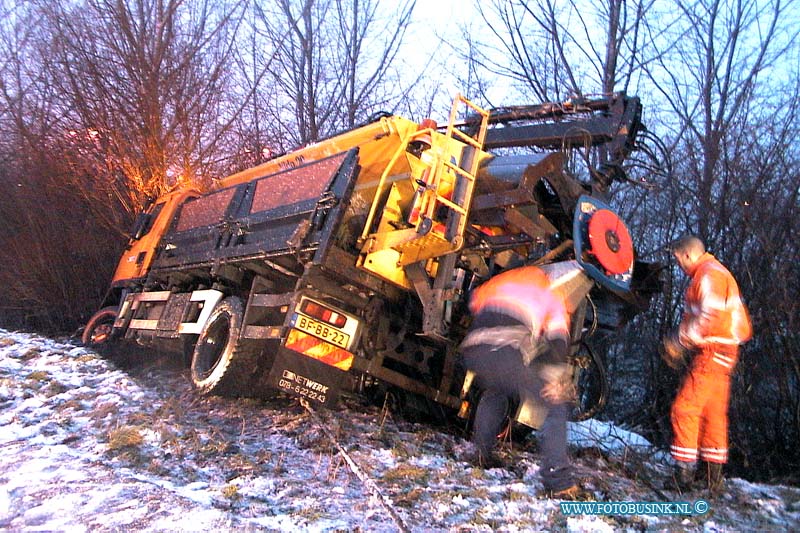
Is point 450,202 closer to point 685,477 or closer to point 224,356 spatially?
point 685,477

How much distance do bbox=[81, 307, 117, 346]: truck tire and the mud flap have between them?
4.64 m

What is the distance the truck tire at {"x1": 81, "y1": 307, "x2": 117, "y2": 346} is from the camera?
8.81 m

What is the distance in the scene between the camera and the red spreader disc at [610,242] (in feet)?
15.3

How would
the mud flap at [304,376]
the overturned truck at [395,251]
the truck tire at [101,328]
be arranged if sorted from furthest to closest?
1. the truck tire at [101,328]
2. the mud flap at [304,376]
3. the overturned truck at [395,251]

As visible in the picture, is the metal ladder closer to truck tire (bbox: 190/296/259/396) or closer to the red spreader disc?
the red spreader disc

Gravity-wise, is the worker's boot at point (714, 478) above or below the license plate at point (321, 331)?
below

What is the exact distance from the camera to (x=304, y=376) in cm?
515

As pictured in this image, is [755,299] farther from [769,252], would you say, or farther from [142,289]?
[142,289]

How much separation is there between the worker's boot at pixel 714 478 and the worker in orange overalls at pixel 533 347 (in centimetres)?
104

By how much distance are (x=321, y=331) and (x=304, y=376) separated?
46cm

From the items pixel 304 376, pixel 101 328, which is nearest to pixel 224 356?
pixel 304 376

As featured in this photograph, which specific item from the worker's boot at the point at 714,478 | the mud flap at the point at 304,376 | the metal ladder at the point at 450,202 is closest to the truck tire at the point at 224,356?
the mud flap at the point at 304,376

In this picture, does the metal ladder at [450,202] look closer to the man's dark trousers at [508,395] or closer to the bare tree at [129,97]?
the man's dark trousers at [508,395]

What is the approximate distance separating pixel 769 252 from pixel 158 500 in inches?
234
